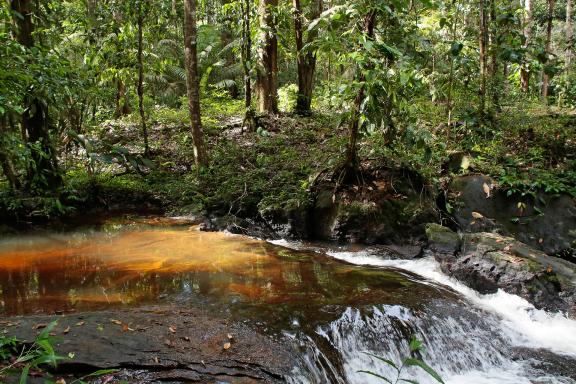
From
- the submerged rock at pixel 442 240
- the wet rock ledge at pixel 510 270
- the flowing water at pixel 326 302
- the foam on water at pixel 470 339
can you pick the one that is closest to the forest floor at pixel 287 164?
the submerged rock at pixel 442 240

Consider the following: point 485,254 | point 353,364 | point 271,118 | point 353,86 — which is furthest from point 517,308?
point 271,118

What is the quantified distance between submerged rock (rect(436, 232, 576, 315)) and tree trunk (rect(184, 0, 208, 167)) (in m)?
6.27

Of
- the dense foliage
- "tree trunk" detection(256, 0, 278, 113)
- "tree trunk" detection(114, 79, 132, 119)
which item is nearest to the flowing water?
the dense foliage

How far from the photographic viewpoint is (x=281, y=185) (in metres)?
9.73

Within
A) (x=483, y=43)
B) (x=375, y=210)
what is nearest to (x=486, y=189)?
(x=375, y=210)

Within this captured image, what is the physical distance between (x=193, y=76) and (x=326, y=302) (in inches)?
276

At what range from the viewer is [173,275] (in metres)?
6.11

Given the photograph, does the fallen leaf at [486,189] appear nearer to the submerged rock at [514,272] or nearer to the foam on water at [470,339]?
the submerged rock at [514,272]

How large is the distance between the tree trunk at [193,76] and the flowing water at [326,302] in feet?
12.6

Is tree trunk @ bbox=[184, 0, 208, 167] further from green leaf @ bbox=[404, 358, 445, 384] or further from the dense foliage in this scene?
green leaf @ bbox=[404, 358, 445, 384]

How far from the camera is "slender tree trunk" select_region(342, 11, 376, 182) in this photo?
7.21m

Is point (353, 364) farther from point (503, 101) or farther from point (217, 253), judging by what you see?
point (503, 101)

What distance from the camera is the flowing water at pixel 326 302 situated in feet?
15.2

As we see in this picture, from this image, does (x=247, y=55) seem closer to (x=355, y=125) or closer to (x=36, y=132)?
(x=355, y=125)
